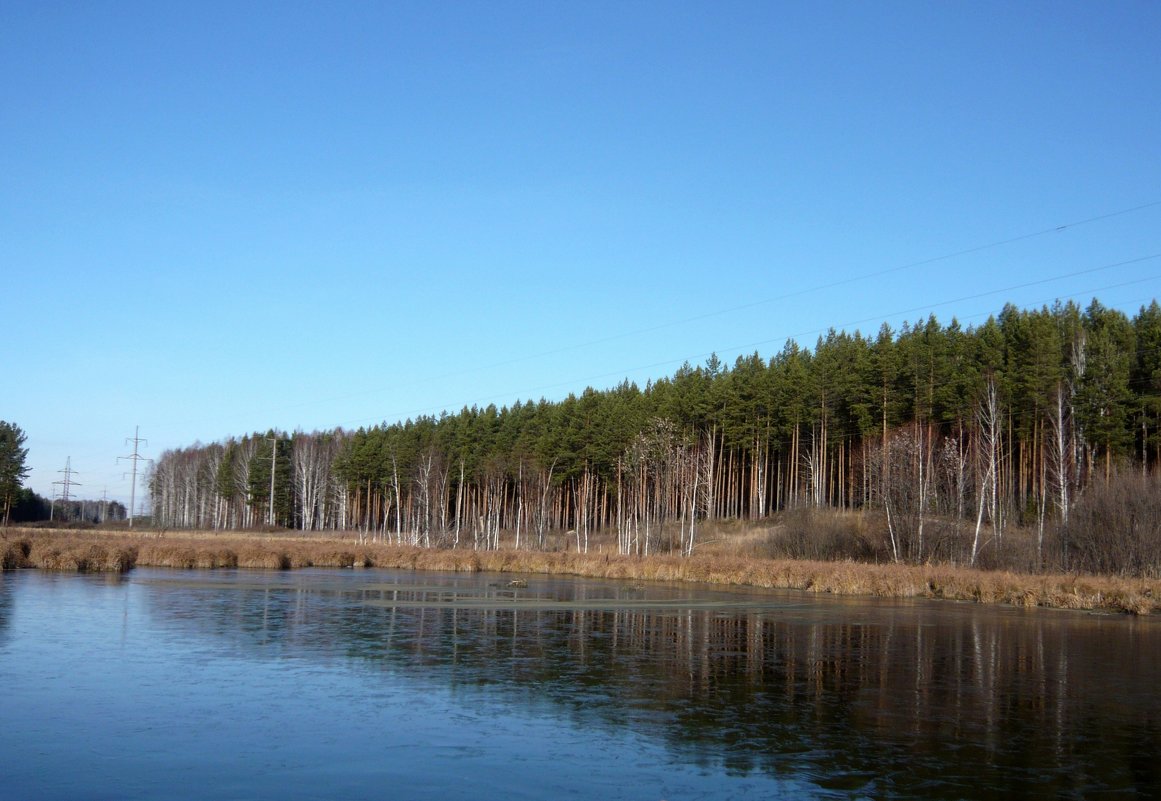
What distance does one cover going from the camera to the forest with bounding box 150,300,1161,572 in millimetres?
47812

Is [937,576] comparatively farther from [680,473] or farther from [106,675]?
[106,675]

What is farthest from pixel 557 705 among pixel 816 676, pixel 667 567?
pixel 667 567

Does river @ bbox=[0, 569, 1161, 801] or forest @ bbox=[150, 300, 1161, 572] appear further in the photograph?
forest @ bbox=[150, 300, 1161, 572]

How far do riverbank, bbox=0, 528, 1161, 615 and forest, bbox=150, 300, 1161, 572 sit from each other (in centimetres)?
572

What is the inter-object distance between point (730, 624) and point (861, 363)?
3956 centimetres

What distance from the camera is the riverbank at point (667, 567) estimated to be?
35.0 meters

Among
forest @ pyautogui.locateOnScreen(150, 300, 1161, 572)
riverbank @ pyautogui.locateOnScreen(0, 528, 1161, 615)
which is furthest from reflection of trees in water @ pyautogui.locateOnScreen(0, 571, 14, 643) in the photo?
forest @ pyautogui.locateOnScreen(150, 300, 1161, 572)

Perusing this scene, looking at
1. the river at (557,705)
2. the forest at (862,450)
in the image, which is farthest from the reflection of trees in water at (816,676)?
the forest at (862,450)

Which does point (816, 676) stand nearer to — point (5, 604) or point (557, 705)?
point (557, 705)

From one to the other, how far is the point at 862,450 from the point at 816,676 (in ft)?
152

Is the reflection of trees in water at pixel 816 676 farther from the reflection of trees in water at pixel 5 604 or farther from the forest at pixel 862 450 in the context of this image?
the forest at pixel 862 450

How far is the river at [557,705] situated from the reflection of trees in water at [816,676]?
73 mm

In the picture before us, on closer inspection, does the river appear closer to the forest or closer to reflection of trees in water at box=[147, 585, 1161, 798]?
reflection of trees in water at box=[147, 585, 1161, 798]

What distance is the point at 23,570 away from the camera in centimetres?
4072
